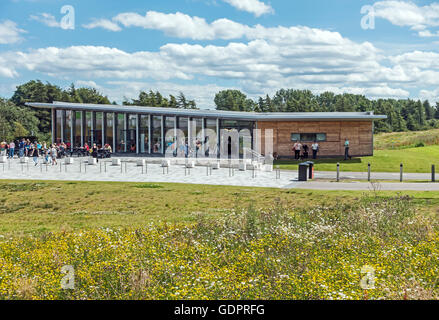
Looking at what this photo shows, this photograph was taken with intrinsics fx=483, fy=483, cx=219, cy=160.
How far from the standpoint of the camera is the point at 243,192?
2045 centimetres

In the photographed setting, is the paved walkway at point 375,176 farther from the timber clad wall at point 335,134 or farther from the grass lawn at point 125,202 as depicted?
the timber clad wall at point 335,134

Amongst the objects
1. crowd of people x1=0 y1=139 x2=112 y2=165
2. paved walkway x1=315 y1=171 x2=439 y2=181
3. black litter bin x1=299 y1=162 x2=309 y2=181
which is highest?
crowd of people x1=0 y1=139 x2=112 y2=165

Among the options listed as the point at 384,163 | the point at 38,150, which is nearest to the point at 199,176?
the point at 384,163

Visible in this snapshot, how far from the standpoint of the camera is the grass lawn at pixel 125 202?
46.1 ft

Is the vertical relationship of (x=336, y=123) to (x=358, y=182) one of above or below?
above

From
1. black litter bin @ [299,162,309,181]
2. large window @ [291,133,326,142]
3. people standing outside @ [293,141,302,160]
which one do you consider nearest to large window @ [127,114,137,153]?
large window @ [291,133,326,142]

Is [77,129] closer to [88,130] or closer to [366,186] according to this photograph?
[88,130]

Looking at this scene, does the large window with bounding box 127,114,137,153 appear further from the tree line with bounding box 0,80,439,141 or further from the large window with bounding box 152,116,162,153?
the tree line with bounding box 0,80,439,141

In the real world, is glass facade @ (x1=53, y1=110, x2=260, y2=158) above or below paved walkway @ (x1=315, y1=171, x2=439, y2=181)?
above

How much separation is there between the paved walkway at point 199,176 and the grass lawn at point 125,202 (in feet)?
6.81

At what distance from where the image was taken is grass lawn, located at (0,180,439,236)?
1405 centimetres
